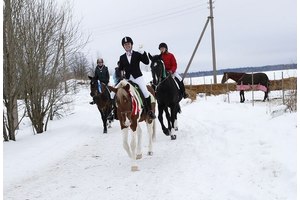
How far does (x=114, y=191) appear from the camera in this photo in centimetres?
633

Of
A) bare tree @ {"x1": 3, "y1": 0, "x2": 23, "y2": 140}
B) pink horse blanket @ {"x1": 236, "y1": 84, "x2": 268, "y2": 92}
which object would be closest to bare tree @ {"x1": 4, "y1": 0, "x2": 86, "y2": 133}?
bare tree @ {"x1": 3, "y1": 0, "x2": 23, "y2": 140}

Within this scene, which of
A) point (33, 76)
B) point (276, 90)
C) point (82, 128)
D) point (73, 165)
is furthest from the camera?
point (276, 90)

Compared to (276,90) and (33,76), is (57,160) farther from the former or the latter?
(276,90)

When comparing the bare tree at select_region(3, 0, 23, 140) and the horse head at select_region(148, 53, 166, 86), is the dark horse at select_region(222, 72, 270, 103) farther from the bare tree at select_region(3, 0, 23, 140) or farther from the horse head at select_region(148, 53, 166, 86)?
the bare tree at select_region(3, 0, 23, 140)

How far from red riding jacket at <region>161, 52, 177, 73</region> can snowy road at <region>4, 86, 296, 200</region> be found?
80.6 inches

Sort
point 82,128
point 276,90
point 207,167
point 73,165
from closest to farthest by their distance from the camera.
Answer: point 207,167
point 73,165
point 82,128
point 276,90

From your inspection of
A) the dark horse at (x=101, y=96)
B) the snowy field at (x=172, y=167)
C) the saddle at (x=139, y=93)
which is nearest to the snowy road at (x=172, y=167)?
the snowy field at (x=172, y=167)

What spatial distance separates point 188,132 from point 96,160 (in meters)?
3.85

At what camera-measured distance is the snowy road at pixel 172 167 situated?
5.93 meters

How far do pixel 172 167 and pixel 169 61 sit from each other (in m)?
4.73

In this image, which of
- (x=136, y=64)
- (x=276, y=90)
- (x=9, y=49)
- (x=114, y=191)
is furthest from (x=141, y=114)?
(x=276, y=90)

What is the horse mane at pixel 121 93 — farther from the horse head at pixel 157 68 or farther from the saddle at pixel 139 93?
the horse head at pixel 157 68

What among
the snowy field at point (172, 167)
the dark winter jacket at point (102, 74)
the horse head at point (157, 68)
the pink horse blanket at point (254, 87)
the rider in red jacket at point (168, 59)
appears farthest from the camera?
the pink horse blanket at point (254, 87)

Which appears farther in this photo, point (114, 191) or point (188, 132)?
point (188, 132)
